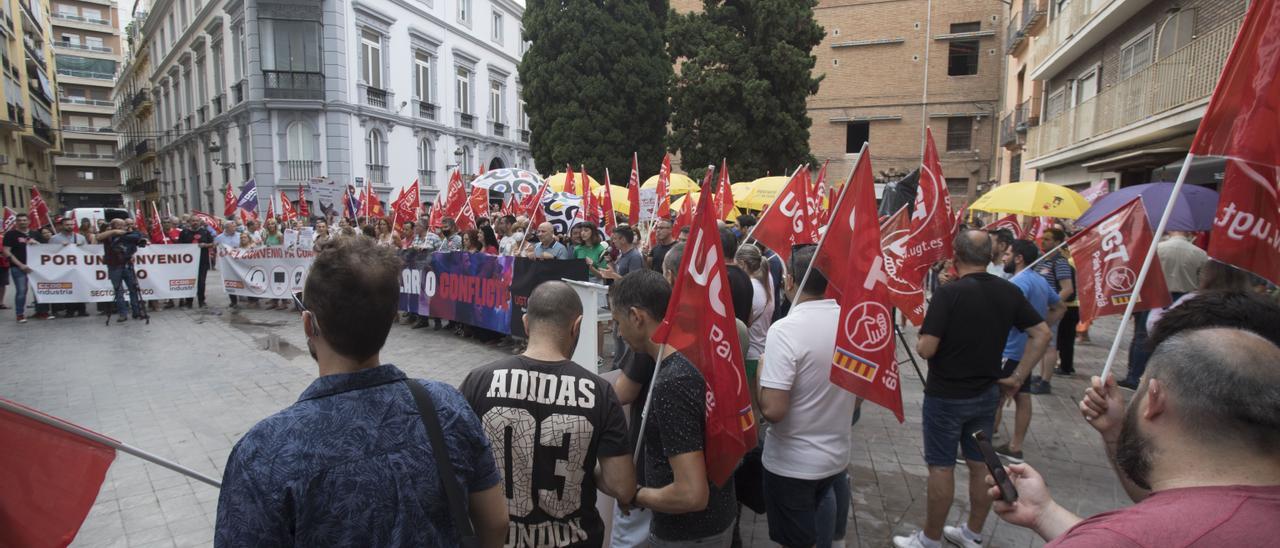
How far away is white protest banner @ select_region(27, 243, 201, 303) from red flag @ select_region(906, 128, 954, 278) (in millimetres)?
13171

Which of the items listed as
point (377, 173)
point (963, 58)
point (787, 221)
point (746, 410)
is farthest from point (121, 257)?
point (963, 58)

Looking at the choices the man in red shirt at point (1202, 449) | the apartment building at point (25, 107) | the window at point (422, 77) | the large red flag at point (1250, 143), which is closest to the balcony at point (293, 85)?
the window at point (422, 77)

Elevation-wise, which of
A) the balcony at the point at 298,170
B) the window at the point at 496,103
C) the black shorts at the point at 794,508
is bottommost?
the black shorts at the point at 794,508

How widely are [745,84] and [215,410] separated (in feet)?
68.4

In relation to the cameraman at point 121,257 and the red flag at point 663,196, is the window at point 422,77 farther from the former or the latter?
the red flag at point 663,196

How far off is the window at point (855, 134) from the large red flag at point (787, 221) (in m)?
29.1

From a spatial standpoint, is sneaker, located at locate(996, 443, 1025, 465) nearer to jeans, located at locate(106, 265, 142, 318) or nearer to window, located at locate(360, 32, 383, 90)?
jeans, located at locate(106, 265, 142, 318)

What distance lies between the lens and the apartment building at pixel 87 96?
59.8m

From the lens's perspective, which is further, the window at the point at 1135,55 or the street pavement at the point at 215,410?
the window at the point at 1135,55

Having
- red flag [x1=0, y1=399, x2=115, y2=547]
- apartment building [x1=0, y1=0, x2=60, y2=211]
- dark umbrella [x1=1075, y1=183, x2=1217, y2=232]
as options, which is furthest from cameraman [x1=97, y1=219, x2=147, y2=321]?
apartment building [x1=0, y1=0, x2=60, y2=211]

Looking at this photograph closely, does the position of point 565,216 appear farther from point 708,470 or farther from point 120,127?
point 120,127

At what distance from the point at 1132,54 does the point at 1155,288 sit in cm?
1449

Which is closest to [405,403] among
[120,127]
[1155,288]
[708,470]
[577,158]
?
[708,470]

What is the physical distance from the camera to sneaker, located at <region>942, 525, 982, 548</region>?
12.8ft
